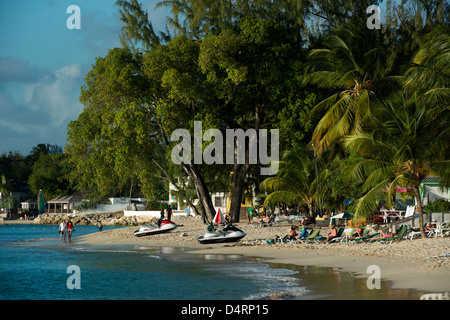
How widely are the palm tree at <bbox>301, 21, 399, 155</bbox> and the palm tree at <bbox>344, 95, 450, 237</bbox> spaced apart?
13.9ft

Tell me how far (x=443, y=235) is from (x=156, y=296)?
41.3 feet

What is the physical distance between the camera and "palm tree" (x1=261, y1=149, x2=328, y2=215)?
3481 centimetres

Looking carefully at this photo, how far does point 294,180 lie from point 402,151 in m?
14.1

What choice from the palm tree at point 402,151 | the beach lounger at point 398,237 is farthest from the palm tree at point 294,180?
the beach lounger at point 398,237

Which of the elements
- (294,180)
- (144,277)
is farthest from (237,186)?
(144,277)

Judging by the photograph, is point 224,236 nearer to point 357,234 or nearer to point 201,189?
point 357,234

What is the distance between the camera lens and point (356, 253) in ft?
69.6

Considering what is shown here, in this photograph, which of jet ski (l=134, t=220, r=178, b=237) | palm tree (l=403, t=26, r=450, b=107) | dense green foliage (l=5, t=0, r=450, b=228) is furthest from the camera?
jet ski (l=134, t=220, r=178, b=237)

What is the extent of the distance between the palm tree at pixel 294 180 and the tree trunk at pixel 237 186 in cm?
151

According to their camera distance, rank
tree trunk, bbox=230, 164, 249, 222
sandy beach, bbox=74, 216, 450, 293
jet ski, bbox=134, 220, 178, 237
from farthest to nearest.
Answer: tree trunk, bbox=230, 164, 249, 222 < jet ski, bbox=134, 220, 178, 237 < sandy beach, bbox=74, 216, 450, 293

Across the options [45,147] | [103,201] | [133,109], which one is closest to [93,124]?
[133,109]

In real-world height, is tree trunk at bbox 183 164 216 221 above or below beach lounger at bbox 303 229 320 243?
above

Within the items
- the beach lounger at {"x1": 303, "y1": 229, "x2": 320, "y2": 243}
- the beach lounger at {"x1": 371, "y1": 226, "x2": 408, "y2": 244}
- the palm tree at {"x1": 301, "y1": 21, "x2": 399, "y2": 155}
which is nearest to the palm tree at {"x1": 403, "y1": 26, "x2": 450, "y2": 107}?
the palm tree at {"x1": 301, "y1": 21, "x2": 399, "y2": 155}

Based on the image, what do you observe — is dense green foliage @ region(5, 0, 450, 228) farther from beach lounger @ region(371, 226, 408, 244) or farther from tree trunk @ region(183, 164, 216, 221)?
beach lounger @ region(371, 226, 408, 244)
